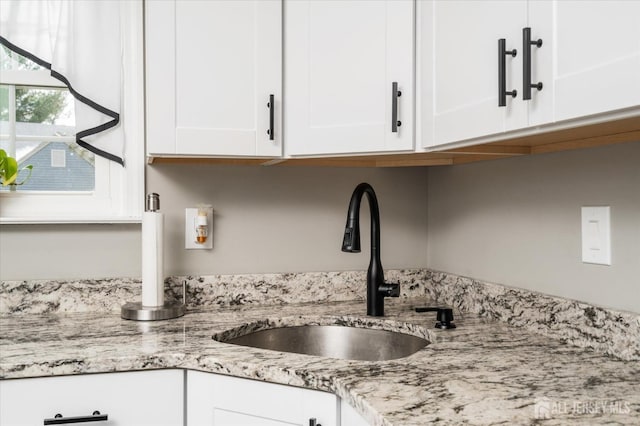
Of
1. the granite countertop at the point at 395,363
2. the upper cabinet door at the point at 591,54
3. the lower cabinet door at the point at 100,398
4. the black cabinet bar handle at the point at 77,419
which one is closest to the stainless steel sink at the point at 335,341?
the granite countertop at the point at 395,363

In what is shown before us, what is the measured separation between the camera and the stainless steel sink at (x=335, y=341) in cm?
177

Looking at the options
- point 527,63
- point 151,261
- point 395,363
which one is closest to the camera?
point 527,63

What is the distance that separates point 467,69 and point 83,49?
4.12 feet

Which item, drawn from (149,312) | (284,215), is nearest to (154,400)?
(149,312)

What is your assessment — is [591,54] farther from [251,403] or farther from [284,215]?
[284,215]

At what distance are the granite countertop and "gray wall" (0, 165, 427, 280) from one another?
19 cm

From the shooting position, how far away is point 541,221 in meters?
1.61

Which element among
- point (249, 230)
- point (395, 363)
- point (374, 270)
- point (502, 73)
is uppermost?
point (502, 73)

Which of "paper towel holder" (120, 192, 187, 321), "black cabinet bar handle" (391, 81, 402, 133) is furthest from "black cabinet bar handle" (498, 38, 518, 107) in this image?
"paper towel holder" (120, 192, 187, 321)

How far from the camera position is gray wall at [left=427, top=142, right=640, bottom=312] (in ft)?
4.34

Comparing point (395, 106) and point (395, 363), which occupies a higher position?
point (395, 106)

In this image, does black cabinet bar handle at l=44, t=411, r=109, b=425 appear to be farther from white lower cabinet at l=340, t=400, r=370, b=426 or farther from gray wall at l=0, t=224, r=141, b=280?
gray wall at l=0, t=224, r=141, b=280

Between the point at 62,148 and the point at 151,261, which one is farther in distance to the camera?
the point at 62,148

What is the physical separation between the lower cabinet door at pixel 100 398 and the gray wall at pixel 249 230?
654mm
